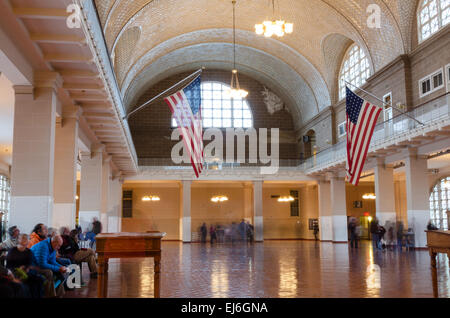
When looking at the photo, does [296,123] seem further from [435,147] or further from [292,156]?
[435,147]

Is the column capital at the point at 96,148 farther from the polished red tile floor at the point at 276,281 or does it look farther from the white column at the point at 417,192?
the white column at the point at 417,192

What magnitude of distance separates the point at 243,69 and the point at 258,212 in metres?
11.7

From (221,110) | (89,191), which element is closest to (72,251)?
(89,191)

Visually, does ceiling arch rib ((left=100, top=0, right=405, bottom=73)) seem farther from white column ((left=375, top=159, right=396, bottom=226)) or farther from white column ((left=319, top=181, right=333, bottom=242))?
white column ((left=319, top=181, right=333, bottom=242))

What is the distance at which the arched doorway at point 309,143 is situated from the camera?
3344 centimetres

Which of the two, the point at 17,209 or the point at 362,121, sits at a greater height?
the point at 362,121

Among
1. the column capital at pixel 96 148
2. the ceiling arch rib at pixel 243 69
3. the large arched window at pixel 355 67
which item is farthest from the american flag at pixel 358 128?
the ceiling arch rib at pixel 243 69

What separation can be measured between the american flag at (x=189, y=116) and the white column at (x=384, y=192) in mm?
12321

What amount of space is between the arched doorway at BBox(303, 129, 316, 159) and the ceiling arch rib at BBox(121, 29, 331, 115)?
2.77m

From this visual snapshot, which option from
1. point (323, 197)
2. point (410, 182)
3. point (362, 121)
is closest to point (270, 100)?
point (323, 197)

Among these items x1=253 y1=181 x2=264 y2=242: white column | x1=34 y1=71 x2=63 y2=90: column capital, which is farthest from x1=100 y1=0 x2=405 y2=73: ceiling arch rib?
x1=253 y1=181 x2=264 y2=242: white column

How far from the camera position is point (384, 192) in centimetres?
2270

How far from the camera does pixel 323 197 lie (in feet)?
101
